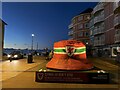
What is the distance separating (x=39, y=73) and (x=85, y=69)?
4335mm

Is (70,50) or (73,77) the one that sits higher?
(70,50)

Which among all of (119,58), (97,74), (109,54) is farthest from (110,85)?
(109,54)

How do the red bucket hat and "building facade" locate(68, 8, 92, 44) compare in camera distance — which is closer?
the red bucket hat

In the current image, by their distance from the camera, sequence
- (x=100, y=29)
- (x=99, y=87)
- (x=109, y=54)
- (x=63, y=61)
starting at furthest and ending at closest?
(x=100, y=29), (x=109, y=54), (x=63, y=61), (x=99, y=87)

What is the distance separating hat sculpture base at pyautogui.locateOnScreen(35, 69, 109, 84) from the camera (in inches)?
481

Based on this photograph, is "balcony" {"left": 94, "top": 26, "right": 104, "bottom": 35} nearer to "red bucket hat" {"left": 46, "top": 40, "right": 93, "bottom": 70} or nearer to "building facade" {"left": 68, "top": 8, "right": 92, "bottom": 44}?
"building facade" {"left": 68, "top": 8, "right": 92, "bottom": 44}

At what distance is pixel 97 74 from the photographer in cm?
1215

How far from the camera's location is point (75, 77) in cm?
1236

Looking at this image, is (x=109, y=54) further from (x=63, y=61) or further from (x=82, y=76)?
(x=82, y=76)

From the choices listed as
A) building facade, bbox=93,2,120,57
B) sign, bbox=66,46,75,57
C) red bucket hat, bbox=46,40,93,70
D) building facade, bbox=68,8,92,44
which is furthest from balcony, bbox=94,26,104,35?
sign, bbox=66,46,75,57

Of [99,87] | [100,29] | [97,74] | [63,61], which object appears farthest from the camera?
[100,29]

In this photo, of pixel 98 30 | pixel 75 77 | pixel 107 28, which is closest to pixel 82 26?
pixel 98 30

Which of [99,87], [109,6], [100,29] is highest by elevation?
Result: [109,6]

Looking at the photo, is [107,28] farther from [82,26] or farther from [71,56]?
[71,56]
